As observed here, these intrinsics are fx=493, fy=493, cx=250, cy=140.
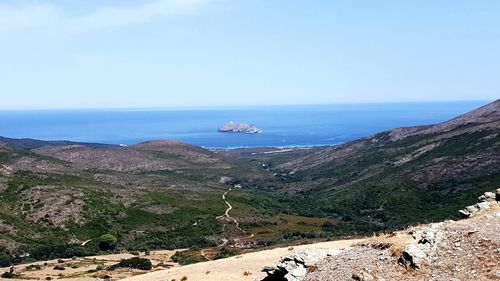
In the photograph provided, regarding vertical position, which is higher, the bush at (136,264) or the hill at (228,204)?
the bush at (136,264)

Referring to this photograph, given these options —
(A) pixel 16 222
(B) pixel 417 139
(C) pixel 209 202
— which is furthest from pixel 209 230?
(B) pixel 417 139

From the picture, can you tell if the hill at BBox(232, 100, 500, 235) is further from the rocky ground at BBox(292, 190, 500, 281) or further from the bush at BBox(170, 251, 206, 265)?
the rocky ground at BBox(292, 190, 500, 281)

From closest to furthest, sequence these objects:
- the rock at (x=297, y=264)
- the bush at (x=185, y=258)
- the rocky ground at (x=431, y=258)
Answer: the rocky ground at (x=431, y=258), the rock at (x=297, y=264), the bush at (x=185, y=258)

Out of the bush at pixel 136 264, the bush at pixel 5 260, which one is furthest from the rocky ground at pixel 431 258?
the bush at pixel 5 260

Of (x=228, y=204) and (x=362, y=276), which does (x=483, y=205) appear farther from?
(x=228, y=204)

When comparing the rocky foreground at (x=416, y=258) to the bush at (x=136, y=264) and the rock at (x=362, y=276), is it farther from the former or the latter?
the bush at (x=136, y=264)

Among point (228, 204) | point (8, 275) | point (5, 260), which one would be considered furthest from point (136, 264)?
point (228, 204)

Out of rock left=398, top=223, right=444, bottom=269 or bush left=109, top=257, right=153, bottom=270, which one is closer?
rock left=398, top=223, right=444, bottom=269

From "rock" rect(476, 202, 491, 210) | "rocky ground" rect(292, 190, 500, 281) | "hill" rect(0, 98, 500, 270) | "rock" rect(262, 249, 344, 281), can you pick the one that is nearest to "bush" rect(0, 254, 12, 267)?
"hill" rect(0, 98, 500, 270)
